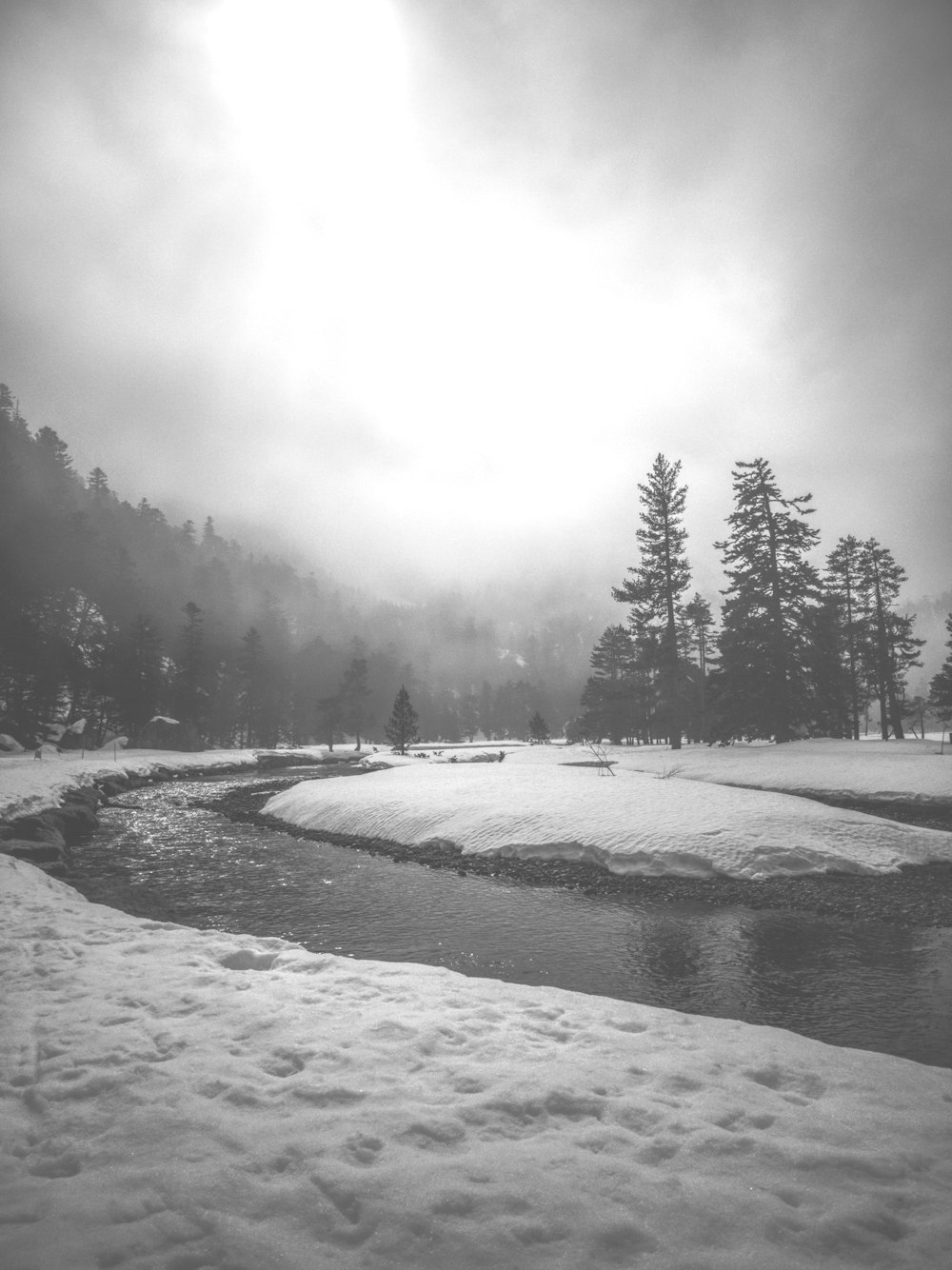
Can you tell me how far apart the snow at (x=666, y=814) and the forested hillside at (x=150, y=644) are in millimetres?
38639

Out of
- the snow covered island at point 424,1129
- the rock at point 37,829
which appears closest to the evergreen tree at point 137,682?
the rock at point 37,829

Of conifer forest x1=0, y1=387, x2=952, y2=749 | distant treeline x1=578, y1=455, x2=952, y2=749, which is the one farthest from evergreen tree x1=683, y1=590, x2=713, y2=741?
distant treeline x1=578, y1=455, x2=952, y2=749

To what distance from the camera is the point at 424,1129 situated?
3.73 meters

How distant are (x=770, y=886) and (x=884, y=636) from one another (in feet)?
122

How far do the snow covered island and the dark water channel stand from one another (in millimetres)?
2083

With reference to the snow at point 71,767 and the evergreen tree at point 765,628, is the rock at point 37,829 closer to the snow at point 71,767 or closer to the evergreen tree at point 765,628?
the snow at point 71,767

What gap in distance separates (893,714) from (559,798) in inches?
1364

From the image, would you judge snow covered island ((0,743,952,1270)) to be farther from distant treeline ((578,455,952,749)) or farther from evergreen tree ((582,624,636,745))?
evergreen tree ((582,624,636,745))

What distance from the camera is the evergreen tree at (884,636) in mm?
40062

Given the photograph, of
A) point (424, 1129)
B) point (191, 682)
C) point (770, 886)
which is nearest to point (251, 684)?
point (191, 682)

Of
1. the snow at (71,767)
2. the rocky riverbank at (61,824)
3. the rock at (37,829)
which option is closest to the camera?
the rocky riverbank at (61,824)

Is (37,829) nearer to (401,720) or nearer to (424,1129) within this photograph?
(424,1129)

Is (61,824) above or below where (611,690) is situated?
below

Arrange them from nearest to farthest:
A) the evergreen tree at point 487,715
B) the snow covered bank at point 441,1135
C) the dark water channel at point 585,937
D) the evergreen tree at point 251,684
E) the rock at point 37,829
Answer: the snow covered bank at point 441,1135
the dark water channel at point 585,937
the rock at point 37,829
the evergreen tree at point 251,684
the evergreen tree at point 487,715
